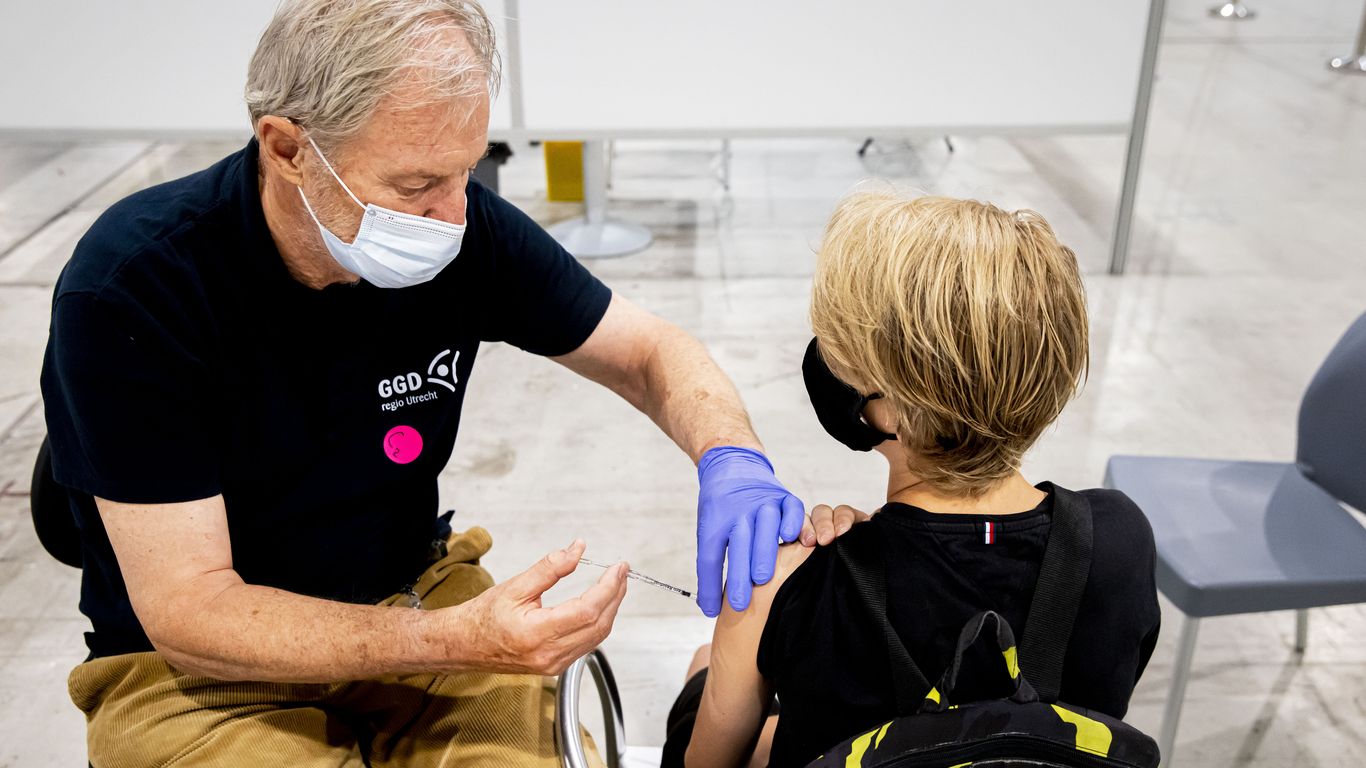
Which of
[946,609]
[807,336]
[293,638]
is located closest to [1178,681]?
[946,609]

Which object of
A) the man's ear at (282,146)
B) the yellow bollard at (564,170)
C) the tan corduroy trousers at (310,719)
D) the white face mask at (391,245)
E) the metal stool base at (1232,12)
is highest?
the man's ear at (282,146)

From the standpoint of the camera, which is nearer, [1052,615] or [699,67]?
[1052,615]

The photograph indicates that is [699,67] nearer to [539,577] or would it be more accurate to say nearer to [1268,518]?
[1268,518]

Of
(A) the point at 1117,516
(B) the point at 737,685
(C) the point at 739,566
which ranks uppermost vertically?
(A) the point at 1117,516

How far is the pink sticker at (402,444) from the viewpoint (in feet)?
4.76

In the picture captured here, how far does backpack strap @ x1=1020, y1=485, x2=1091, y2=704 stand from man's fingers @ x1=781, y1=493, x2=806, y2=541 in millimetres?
303

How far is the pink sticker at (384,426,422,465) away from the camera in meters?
1.45

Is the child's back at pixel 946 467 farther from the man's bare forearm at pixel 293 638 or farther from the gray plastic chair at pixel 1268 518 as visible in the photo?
the gray plastic chair at pixel 1268 518

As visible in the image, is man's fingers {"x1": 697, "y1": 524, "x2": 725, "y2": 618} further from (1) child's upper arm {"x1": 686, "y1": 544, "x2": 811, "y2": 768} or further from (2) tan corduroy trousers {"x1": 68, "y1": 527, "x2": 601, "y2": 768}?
(2) tan corduroy trousers {"x1": 68, "y1": 527, "x2": 601, "y2": 768}

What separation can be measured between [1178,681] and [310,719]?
1.39 metres

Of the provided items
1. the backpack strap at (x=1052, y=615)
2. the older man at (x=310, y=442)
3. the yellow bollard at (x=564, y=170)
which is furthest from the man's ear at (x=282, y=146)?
the yellow bollard at (x=564, y=170)

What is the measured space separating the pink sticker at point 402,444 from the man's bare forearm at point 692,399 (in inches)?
14.7

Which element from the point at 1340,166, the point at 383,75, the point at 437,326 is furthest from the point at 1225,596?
the point at 1340,166

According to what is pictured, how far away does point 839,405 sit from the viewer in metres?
1.21
